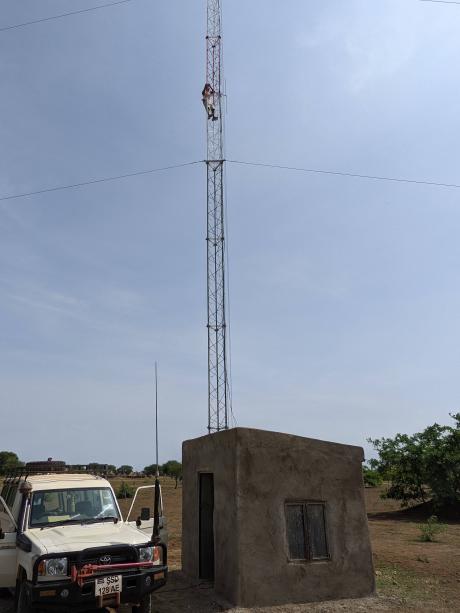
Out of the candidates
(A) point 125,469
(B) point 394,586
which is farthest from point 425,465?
(A) point 125,469

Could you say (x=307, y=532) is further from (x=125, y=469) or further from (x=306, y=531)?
(x=125, y=469)

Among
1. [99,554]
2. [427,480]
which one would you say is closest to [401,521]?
[427,480]

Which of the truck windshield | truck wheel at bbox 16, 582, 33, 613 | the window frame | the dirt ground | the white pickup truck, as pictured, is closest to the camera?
the white pickup truck

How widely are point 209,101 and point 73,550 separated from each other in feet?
110

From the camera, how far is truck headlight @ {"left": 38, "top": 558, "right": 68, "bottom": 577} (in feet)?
22.0

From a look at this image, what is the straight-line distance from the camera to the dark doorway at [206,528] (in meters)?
10.7

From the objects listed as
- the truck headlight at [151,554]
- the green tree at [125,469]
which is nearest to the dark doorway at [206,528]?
the truck headlight at [151,554]

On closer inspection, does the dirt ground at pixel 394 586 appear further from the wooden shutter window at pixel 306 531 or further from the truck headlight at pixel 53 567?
the truck headlight at pixel 53 567

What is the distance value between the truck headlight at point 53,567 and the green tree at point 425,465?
792 inches

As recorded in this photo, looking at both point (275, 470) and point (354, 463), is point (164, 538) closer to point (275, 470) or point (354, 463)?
point (275, 470)

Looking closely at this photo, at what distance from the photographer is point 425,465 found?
2361 centimetres

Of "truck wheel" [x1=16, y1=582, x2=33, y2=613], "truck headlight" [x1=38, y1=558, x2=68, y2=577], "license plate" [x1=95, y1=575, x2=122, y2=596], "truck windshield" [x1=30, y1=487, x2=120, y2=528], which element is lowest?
"truck wheel" [x1=16, y1=582, x2=33, y2=613]

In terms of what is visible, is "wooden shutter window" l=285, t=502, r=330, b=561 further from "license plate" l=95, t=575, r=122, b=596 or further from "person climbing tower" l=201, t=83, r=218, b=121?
"person climbing tower" l=201, t=83, r=218, b=121

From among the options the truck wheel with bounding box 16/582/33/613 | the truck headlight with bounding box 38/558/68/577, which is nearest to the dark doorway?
the truck wheel with bounding box 16/582/33/613
